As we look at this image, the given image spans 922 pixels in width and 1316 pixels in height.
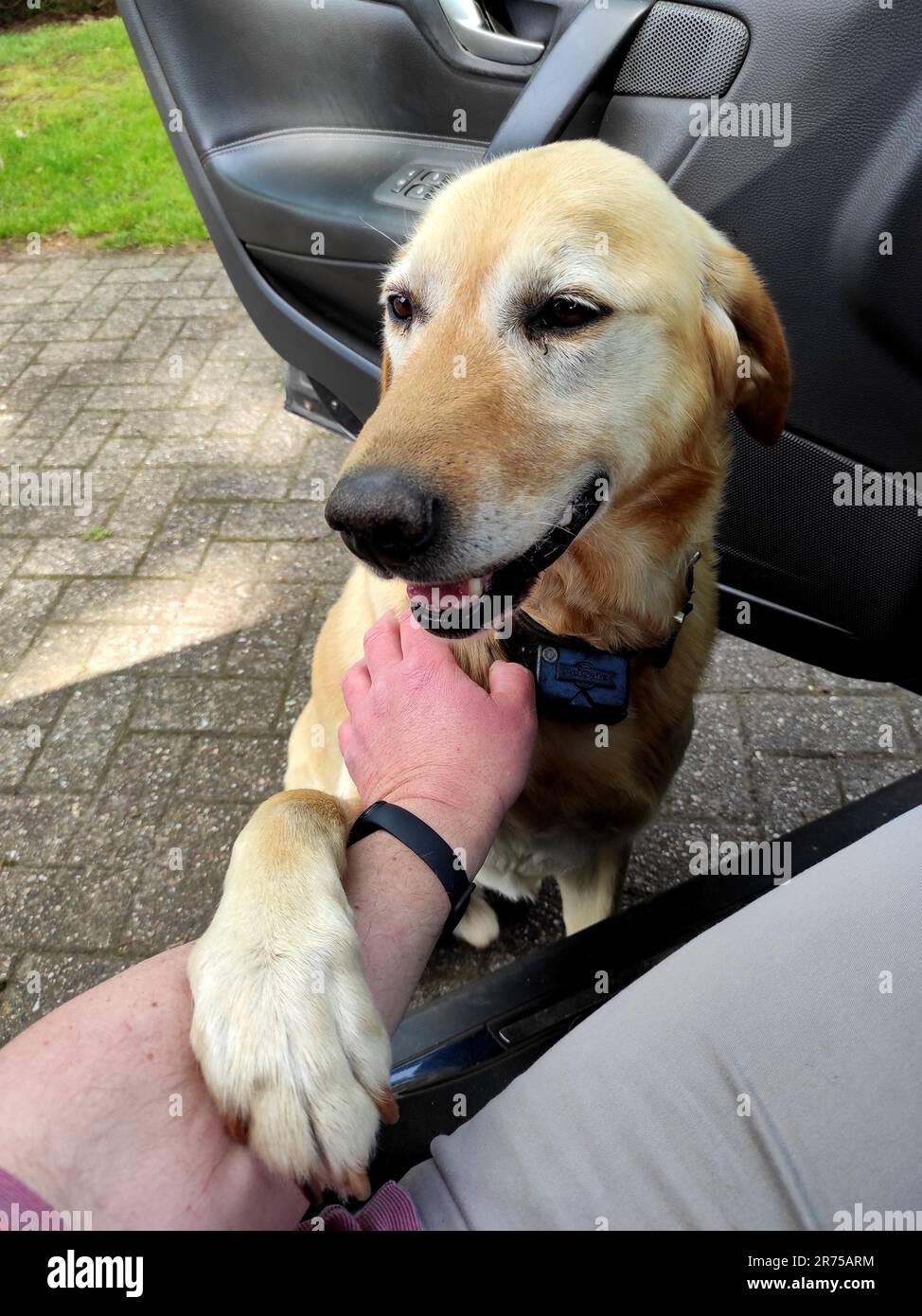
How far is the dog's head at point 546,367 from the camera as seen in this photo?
134 centimetres

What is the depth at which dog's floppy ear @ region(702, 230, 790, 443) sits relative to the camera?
5.33ft

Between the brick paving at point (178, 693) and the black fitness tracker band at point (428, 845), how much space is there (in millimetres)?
1154

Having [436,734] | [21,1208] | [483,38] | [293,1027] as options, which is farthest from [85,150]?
[21,1208]

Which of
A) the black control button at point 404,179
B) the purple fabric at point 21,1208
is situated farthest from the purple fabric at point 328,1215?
the black control button at point 404,179

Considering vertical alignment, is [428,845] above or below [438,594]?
below

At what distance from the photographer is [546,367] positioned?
1.50 metres

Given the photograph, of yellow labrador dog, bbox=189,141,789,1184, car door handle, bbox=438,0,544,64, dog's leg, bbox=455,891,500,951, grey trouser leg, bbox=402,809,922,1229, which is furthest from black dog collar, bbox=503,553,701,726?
car door handle, bbox=438,0,544,64

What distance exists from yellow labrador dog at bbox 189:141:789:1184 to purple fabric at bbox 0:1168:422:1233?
0.08 m

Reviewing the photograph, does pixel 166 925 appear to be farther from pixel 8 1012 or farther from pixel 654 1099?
pixel 654 1099

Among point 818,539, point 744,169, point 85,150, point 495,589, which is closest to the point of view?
point 495,589

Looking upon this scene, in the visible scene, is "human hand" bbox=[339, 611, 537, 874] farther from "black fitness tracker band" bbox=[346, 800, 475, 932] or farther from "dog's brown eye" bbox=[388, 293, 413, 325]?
"dog's brown eye" bbox=[388, 293, 413, 325]

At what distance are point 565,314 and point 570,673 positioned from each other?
60cm

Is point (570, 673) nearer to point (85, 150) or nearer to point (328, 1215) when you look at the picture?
point (328, 1215)

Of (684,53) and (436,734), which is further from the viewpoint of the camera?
(684,53)
